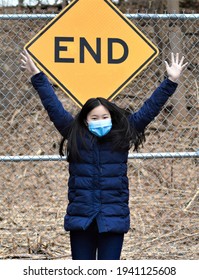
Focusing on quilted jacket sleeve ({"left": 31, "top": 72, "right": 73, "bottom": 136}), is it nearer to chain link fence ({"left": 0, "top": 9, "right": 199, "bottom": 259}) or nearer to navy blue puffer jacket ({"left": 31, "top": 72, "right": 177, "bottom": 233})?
navy blue puffer jacket ({"left": 31, "top": 72, "right": 177, "bottom": 233})

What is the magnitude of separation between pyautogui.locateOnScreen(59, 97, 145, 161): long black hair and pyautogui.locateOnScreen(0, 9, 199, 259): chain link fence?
1.63 meters

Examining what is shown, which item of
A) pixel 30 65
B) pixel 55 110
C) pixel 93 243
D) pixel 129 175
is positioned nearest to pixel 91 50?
pixel 30 65

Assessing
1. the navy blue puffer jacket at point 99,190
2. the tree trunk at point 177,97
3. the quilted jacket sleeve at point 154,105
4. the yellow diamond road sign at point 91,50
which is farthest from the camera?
the tree trunk at point 177,97

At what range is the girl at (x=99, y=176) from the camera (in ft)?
16.2

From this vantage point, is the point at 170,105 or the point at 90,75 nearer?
the point at 90,75

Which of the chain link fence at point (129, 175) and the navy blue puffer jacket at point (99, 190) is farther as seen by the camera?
the chain link fence at point (129, 175)

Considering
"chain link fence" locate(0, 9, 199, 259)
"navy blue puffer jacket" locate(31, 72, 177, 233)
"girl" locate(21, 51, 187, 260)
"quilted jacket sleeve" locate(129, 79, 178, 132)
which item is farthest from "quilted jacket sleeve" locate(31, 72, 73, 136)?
"chain link fence" locate(0, 9, 199, 259)

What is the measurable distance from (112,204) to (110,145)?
0.40 metres

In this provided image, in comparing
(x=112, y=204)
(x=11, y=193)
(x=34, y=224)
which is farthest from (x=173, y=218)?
(x=112, y=204)

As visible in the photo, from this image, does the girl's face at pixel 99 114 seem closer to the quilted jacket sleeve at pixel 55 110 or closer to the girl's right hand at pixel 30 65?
the quilted jacket sleeve at pixel 55 110

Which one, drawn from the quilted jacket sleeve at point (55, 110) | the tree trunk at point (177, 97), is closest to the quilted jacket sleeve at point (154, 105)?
the quilted jacket sleeve at point (55, 110)
